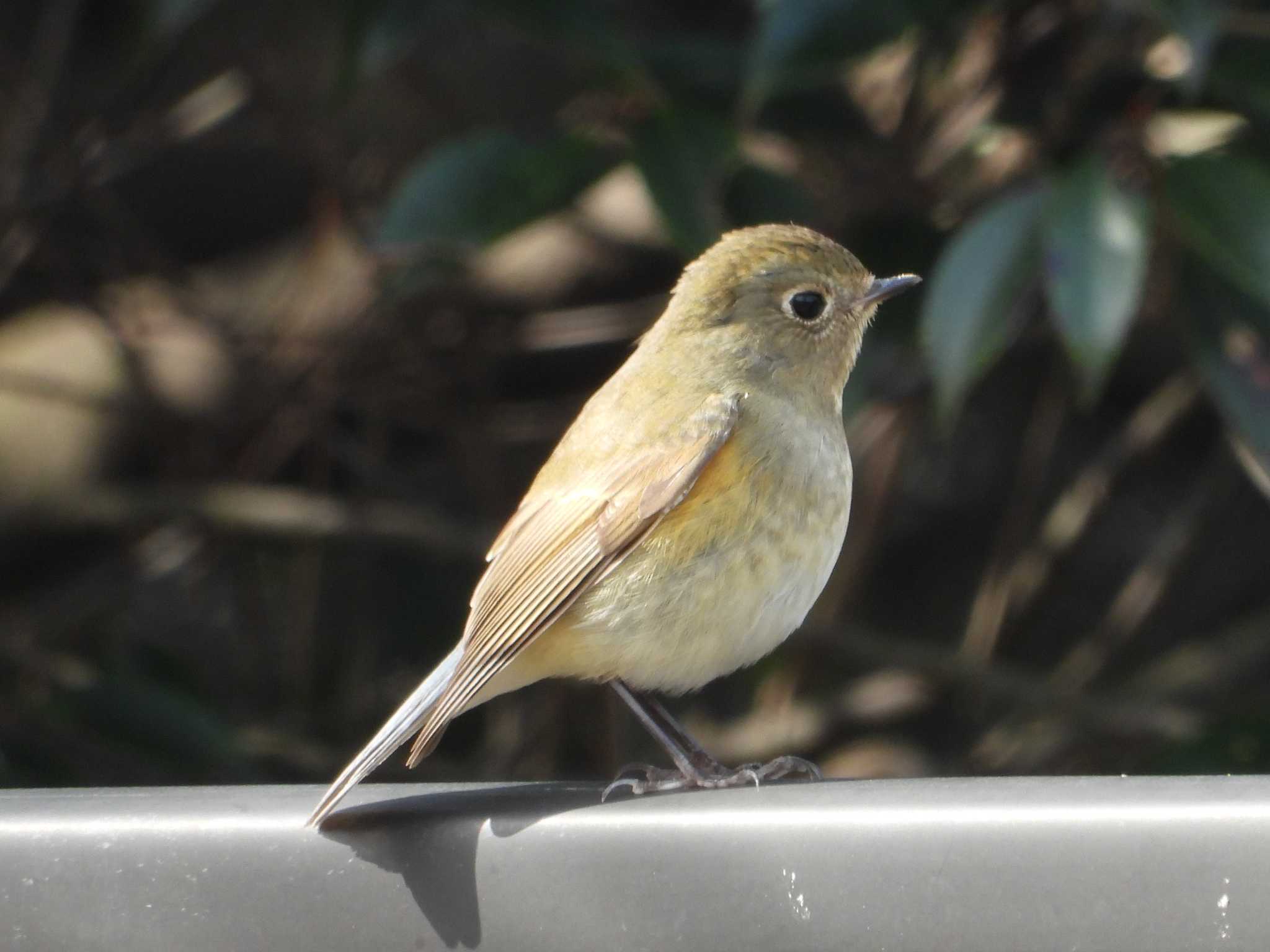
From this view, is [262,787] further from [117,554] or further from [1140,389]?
[1140,389]

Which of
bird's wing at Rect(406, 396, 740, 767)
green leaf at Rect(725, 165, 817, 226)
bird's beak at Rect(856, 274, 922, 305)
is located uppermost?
bird's wing at Rect(406, 396, 740, 767)

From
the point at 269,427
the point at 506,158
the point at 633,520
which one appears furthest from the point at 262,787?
the point at 269,427

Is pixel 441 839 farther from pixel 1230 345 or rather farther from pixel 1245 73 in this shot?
pixel 1245 73

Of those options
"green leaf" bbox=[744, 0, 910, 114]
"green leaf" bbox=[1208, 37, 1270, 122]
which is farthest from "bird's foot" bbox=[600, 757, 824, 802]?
"green leaf" bbox=[1208, 37, 1270, 122]

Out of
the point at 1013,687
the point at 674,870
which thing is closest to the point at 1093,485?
the point at 1013,687

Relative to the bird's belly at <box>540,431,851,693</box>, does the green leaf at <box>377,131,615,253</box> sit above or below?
above

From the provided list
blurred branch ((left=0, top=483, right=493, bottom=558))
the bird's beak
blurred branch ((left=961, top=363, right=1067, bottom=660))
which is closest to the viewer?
the bird's beak

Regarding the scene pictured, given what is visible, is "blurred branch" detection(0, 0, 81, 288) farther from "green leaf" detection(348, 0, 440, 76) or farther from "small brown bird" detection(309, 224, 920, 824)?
"small brown bird" detection(309, 224, 920, 824)
